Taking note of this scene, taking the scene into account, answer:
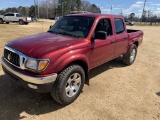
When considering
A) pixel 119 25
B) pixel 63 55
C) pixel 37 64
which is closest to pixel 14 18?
pixel 119 25

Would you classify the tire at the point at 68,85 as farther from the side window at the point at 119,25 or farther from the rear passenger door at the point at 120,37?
the side window at the point at 119,25

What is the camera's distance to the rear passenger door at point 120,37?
17.7 ft

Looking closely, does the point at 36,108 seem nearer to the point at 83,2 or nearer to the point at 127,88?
the point at 127,88

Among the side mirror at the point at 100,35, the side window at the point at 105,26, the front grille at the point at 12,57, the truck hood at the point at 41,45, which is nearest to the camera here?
the truck hood at the point at 41,45

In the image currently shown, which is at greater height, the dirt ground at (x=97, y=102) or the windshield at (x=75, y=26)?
the windshield at (x=75, y=26)

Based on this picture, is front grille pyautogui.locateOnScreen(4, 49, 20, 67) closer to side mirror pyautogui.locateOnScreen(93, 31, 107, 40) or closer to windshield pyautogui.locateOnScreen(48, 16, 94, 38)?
windshield pyautogui.locateOnScreen(48, 16, 94, 38)

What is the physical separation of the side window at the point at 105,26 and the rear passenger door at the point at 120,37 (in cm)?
35

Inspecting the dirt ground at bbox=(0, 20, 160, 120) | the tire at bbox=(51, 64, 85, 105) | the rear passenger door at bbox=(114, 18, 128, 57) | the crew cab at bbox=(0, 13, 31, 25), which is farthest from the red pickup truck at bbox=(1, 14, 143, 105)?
the crew cab at bbox=(0, 13, 31, 25)

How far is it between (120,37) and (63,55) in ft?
8.76

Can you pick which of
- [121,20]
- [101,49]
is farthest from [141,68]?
[101,49]

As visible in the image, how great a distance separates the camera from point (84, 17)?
15.3ft

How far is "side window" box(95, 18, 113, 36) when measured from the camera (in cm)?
464

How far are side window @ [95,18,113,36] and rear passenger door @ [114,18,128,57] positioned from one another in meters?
0.35

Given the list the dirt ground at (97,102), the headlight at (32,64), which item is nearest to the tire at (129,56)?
the dirt ground at (97,102)
